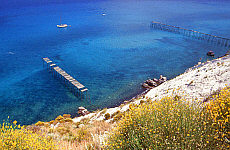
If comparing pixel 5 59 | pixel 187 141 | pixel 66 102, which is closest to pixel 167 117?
pixel 187 141

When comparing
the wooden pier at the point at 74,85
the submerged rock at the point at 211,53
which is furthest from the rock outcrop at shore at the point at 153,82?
the submerged rock at the point at 211,53

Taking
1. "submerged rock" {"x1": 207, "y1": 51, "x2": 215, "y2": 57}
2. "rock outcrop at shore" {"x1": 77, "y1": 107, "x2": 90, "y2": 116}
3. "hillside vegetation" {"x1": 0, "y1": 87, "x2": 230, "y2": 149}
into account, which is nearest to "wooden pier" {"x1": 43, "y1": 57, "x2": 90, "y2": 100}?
"rock outcrop at shore" {"x1": 77, "y1": 107, "x2": 90, "y2": 116}

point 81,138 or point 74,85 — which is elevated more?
point 81,138

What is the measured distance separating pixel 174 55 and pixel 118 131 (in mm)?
39314

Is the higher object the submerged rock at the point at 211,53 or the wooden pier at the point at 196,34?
the wooden pier at the point at 196,34

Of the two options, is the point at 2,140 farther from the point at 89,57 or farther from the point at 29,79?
the point at 89,57

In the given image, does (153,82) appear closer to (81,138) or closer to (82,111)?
(82,111)

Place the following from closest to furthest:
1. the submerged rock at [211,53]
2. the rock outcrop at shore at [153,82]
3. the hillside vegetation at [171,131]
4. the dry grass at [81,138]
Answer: the hillside vegetation at [171,131] < the dry grass at [81,138] < the rock outcrop at shore at [153,82] < the submerged rock at [211,53]

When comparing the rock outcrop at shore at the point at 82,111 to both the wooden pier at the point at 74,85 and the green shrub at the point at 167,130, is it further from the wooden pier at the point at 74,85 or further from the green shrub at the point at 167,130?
the green shrub at the point at 167,130

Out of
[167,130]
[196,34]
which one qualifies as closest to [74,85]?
[167,130]

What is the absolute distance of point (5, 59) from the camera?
4141cm

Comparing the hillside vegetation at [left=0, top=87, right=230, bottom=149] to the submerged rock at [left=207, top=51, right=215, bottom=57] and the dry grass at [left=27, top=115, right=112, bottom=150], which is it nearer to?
the dry grass at [left=27, top=115, right=112, bottom=150]

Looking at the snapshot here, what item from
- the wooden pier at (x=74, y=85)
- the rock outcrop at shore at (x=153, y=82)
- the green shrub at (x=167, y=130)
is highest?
the green shrub at (x=167, y=130)

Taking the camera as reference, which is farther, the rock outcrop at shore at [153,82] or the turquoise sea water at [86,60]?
the rock outcrop at shore at [153,82]
